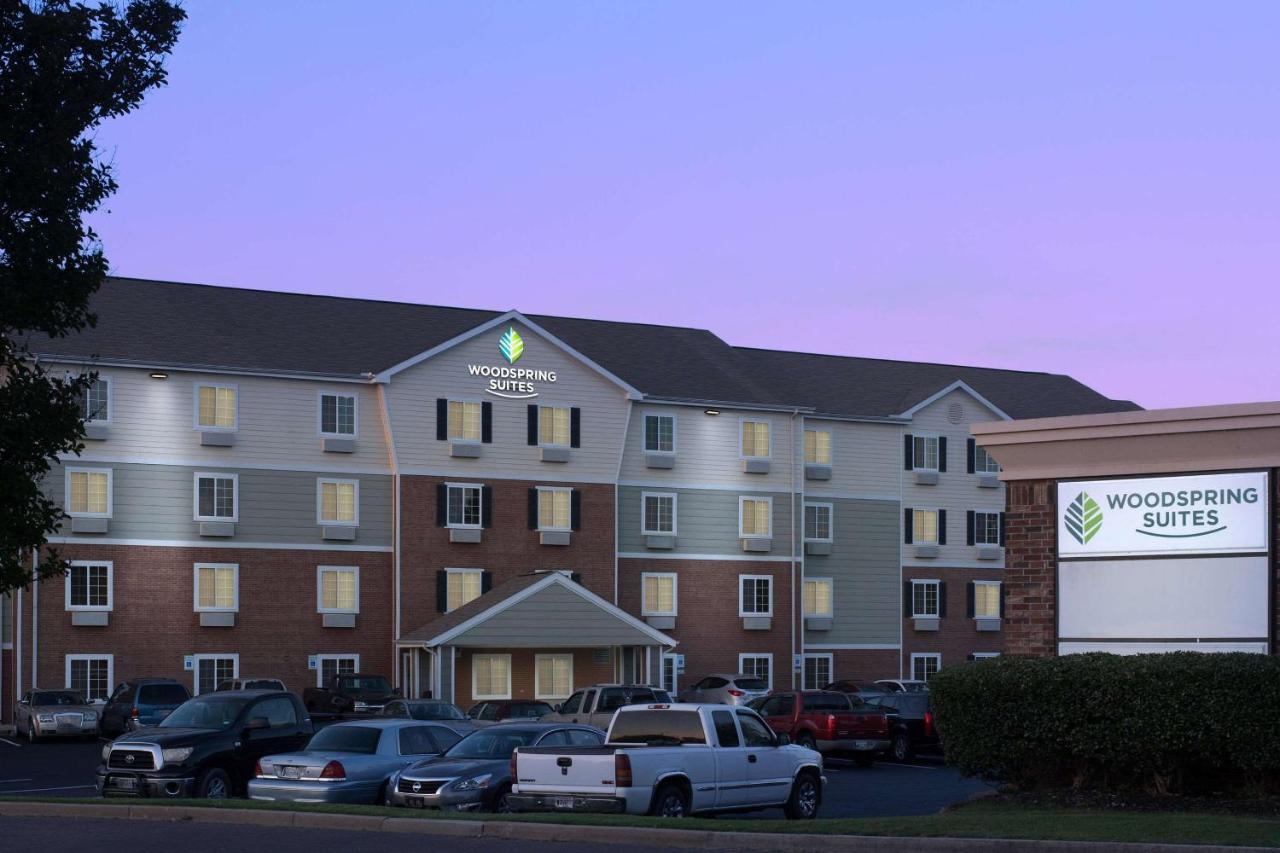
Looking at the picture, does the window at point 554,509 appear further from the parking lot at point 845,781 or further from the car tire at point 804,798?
the car tire at point 804,798

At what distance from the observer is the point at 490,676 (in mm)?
57594

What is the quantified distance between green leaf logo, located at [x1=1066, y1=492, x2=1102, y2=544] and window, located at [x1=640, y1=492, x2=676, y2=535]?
129 ft

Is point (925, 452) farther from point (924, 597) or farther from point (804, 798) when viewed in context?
point (804, 798)

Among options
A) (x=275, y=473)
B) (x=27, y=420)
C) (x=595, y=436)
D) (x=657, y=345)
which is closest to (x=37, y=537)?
(x=27, y=420)

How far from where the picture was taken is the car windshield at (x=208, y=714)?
2581 centimetres

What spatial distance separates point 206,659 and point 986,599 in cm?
3216

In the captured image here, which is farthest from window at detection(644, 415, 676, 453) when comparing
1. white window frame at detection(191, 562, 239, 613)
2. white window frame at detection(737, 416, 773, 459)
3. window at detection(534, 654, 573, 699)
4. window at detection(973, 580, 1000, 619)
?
white window frame at detection(191, 562, 239, 613)

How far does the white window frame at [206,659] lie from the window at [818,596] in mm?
22054

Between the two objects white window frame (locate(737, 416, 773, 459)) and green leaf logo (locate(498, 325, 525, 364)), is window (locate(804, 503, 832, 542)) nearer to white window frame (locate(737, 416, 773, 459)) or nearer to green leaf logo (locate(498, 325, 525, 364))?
white window frame (locate(737, 416, 773, 459))

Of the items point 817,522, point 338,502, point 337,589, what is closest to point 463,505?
point 338,502

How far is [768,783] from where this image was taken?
78.1ft

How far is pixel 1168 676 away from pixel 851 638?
4653cm

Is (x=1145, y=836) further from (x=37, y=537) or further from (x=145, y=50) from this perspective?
(x=145, y=50)

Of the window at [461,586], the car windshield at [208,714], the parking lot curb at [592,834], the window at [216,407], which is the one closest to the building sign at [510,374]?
the window at [461,586]
